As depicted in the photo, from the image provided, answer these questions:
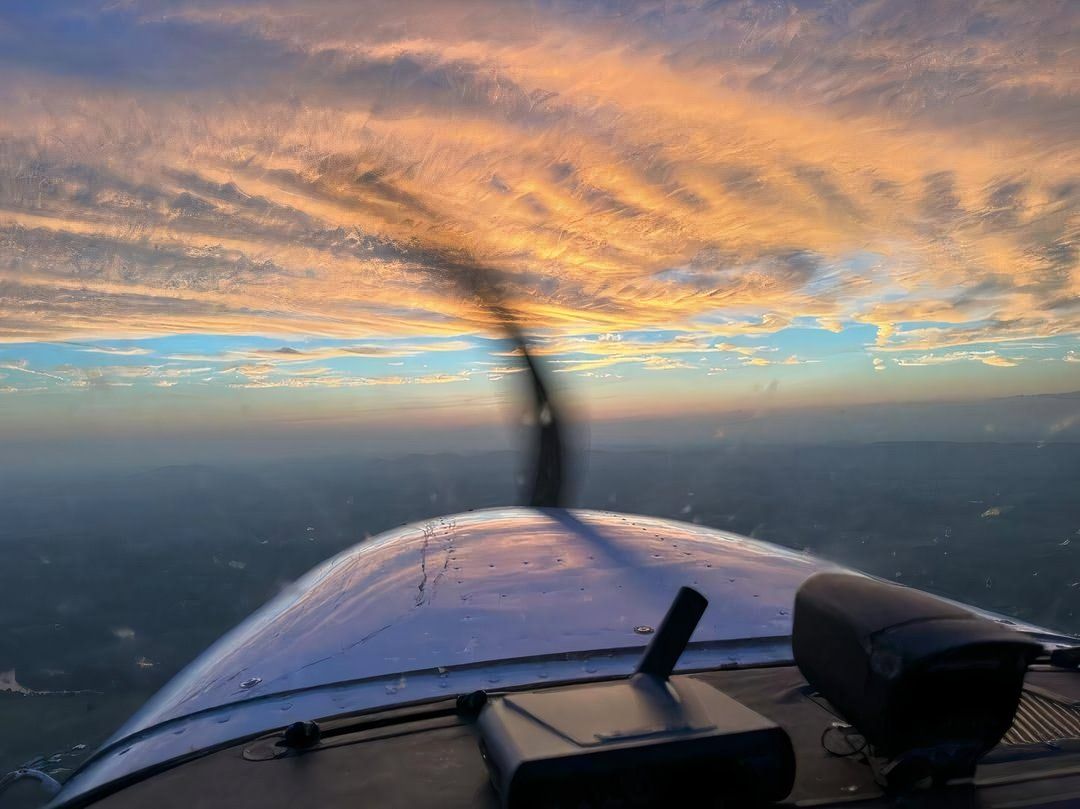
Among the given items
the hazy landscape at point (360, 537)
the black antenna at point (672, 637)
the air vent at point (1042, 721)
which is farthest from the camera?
the hazy landscape at point (360, 537)

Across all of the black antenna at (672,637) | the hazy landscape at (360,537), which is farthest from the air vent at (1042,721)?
the hazy landscape at (360,537)

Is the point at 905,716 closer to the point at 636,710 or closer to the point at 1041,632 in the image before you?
the point at 636,710

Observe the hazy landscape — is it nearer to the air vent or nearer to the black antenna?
the air vent

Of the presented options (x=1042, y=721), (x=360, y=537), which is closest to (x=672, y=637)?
(x=1042, y=721)

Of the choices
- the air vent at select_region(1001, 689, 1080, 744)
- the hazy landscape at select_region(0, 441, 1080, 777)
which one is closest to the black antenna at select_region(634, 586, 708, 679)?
the air vent at select_region(1001, 689, 1080, 744)

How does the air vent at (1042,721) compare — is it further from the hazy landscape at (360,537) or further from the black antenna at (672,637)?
the hazy landscape at (360,537)

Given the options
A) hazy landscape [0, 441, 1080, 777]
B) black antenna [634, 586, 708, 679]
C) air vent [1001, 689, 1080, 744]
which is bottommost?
air vent [1001, 689, 1080, 744]

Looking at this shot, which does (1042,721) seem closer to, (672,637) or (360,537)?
(672,637)
